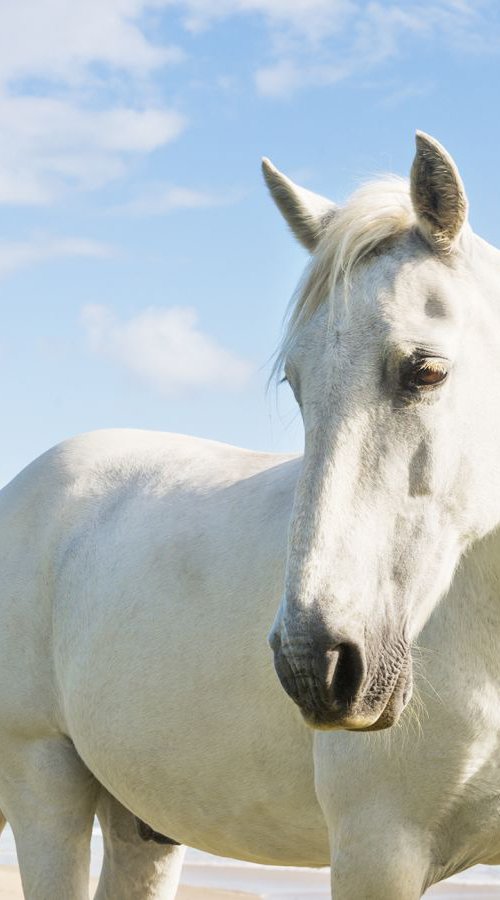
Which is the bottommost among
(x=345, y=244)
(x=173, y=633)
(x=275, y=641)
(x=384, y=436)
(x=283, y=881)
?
(x=283, y=881)

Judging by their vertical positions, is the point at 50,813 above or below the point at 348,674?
below

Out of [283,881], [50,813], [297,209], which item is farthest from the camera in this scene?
[283,881]

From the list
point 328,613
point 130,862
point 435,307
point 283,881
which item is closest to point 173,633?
point 130,862

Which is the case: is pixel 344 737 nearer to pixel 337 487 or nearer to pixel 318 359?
pixel 337 487

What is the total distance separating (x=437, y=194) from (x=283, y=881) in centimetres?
793

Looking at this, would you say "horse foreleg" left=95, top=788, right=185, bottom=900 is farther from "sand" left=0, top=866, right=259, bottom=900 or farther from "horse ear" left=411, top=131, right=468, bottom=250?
"sand" left=0, top=866, right=259, bottom=900

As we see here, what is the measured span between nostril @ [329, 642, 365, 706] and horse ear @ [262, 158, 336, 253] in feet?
3.68

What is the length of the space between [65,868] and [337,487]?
2365 mm

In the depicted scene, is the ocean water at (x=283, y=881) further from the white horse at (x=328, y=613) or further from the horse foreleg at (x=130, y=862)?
the white horse at (x=328, y=613)

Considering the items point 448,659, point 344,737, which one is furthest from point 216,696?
point 448,659

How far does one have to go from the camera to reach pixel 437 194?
2582mm

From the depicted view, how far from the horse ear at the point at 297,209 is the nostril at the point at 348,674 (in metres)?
1.12

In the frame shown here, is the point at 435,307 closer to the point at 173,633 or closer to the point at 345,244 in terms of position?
the point at 345,244

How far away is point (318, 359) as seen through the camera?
2.52 meters
